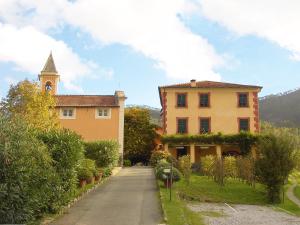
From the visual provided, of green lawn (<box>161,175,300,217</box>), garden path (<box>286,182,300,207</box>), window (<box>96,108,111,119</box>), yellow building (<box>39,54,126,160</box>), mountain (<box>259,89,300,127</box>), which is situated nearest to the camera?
green lawn (<box>161,175,300,217</box>)

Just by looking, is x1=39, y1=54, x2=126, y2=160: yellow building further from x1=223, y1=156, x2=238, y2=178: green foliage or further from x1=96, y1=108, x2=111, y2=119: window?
x1=223, y1=156, x2=238, y2=178: green foliage

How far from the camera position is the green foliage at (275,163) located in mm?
23859

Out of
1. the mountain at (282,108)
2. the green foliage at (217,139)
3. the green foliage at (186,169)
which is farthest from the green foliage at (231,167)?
the mountain at (282,108)

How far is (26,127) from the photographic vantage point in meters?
11.7

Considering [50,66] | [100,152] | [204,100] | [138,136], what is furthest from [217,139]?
[50,66]

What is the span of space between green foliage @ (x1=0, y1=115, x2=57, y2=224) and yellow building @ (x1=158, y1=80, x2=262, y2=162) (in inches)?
1312

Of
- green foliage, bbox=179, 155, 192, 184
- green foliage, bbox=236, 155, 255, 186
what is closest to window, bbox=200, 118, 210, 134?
green foliage, bbox=236, 155, 255, 186

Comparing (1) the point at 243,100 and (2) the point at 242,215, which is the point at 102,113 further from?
(2) the point at 242,215

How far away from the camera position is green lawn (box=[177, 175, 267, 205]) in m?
22.7

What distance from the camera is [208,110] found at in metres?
45.4

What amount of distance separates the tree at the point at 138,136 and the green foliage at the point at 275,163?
2221 centimetres

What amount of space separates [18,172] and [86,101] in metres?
35.6

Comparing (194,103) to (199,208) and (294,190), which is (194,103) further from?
(199,208)

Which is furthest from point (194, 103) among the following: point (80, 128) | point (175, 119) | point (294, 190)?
point (294, 190)
